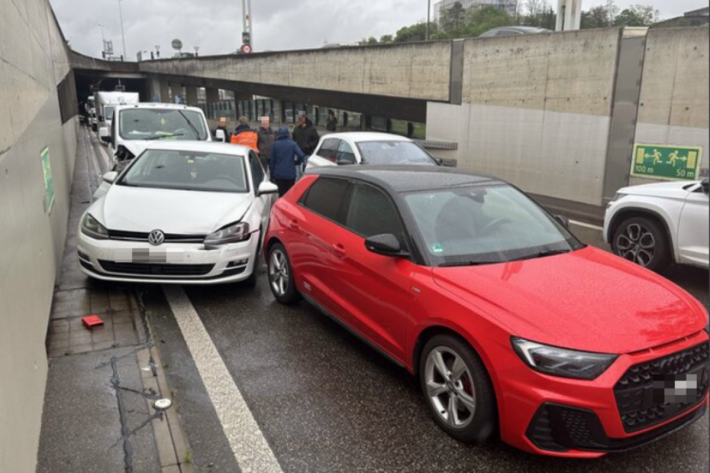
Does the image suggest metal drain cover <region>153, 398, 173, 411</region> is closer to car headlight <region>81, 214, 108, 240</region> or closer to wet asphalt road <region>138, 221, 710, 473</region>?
wet asphalt road <region>138, 221, 710, 473</region>

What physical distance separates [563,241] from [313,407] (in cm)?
219

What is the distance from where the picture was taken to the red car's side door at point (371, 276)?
12.4 feet

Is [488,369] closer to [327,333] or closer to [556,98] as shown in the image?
[327,333]

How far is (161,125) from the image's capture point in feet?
40.6

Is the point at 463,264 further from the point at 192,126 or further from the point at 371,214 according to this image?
the point at 192,126

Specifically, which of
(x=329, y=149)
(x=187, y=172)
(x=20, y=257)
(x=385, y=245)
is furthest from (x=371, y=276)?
(x=329, y=149)

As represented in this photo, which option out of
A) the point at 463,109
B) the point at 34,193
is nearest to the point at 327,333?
the point at 34,193

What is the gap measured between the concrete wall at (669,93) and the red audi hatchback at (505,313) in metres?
7.36

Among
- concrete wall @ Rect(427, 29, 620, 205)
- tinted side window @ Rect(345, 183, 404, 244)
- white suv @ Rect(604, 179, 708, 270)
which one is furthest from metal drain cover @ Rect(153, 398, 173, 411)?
concrete wall @ Rect(427, 29, 620, 205)

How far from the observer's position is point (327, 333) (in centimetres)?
504

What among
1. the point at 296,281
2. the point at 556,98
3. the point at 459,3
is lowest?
the point at 296,281

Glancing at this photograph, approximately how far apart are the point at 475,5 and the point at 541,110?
15637 mm

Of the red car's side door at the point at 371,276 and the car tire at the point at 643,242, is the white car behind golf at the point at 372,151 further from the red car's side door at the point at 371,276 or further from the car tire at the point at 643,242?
the red car's side door at the point at 371,276

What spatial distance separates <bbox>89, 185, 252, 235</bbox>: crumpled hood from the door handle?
5.52ft
